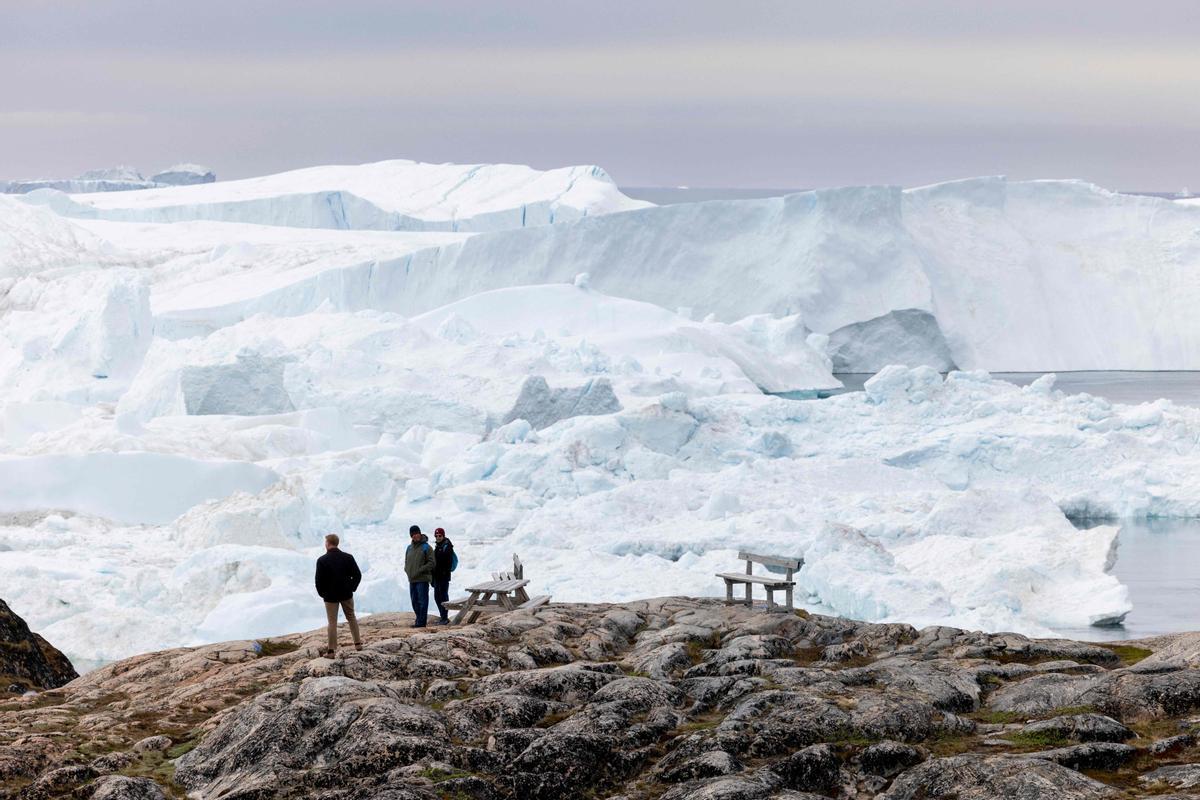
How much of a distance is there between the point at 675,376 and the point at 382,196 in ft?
109

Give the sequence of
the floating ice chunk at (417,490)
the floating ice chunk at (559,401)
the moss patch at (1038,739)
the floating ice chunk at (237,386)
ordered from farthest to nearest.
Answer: the floating ice chunk at (237,386)
the floating ice chunk at (559,401)
the floating ice chunk at (417,490)
the moss patch at (1038,739)

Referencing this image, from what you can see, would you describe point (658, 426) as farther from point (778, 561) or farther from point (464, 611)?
point (464, 611)

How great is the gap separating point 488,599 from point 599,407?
49.9ft

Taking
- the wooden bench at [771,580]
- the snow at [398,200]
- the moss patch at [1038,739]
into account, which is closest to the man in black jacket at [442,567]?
the wooden bench at [771,580]

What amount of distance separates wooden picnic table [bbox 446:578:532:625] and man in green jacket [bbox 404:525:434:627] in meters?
0.30

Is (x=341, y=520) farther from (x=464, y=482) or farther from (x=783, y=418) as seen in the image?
(x=783, y=418)

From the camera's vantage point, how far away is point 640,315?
114ft

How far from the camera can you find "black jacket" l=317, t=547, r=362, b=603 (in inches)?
340

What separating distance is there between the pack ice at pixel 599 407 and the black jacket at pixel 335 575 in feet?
17.6

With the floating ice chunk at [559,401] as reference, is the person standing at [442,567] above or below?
below

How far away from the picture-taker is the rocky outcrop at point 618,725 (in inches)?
259

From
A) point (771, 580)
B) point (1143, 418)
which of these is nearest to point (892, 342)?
point (1143, 418)

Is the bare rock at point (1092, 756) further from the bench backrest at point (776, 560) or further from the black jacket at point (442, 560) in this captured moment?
the black jacket at point (442, 560)

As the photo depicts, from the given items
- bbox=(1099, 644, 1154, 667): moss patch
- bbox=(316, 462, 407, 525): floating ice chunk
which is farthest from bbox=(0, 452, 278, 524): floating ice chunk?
bbox=(1099, 644, 1154, 667): moss patch
